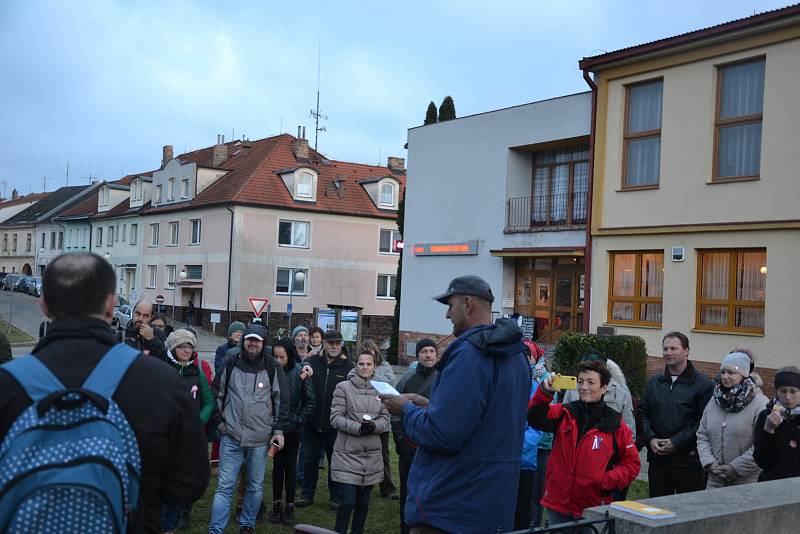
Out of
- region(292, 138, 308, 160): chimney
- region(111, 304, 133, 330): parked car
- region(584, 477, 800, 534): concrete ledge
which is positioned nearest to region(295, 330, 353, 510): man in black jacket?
region(584, 477, 800, 534): concrete ledge

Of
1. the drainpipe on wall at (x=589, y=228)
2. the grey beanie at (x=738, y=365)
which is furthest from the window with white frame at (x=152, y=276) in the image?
the grey beanie at (x=738, y=365)

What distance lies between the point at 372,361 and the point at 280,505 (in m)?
1.96

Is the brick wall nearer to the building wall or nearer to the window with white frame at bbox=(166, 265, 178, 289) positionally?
the building wall

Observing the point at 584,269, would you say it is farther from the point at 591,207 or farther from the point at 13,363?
the point at 13,363

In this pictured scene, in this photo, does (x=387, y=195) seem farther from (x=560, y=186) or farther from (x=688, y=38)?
(x=688, y=38)

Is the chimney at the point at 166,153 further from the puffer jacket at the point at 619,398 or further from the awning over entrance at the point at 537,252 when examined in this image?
the puffer jacket at the point at 619,398

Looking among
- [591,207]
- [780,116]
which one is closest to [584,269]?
[591,207]

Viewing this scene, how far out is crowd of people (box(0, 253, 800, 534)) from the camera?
8.87 feet

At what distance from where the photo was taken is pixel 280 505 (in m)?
8.91

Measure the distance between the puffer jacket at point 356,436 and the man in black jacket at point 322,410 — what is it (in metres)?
1.21

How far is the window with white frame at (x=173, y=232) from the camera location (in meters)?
49.8

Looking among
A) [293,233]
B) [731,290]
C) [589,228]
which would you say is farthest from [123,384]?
[293,233]

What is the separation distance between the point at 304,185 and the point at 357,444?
39949mm

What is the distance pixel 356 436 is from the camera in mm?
7973
